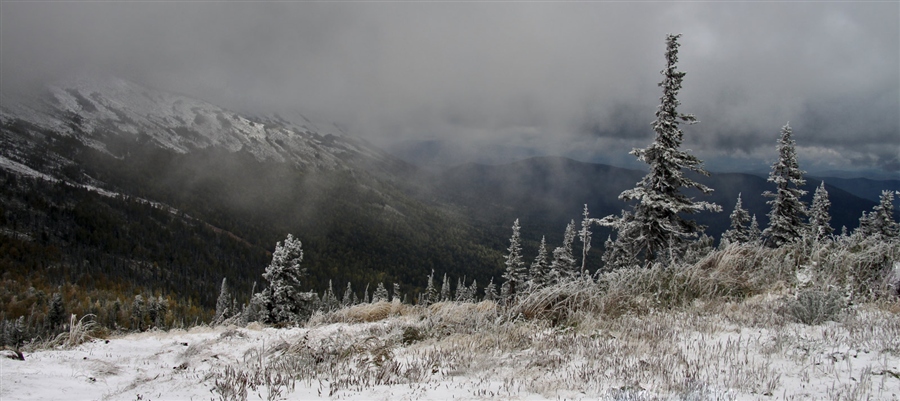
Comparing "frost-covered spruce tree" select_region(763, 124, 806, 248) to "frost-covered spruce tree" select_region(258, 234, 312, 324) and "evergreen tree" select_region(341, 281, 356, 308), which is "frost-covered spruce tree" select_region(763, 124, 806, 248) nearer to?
"evergreen tree" select_region(341, 281, 356, 308)

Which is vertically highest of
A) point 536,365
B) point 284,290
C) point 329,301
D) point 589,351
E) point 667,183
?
point 667,183

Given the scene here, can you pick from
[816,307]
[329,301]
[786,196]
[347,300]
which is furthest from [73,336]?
[329,301]

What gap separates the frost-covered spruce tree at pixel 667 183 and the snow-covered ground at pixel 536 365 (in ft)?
40.6

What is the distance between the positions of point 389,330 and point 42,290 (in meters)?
195

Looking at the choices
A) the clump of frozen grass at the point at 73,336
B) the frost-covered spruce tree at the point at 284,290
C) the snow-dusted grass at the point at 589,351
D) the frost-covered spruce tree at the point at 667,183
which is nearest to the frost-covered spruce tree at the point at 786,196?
the frost-covered spruce tree at the point at 667,183

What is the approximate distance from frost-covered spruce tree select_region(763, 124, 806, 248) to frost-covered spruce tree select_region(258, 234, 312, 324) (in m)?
34.4

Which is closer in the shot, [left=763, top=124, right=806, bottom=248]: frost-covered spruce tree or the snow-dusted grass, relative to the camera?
the snow-dusted grass

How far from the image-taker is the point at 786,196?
31859mm

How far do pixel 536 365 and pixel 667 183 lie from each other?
1567 centimetres

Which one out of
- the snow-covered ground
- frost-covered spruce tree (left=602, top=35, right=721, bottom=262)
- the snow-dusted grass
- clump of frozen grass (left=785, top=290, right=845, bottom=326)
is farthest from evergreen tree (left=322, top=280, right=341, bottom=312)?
frost-covered spruce tree (left=602, top=35, right=721, bottom=262)

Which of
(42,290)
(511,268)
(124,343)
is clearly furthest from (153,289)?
(124,343)

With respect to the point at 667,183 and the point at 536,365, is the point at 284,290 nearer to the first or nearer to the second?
the point at 667,183

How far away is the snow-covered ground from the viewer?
11.7 feet

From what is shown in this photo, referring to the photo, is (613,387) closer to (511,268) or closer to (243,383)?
(243,383)
